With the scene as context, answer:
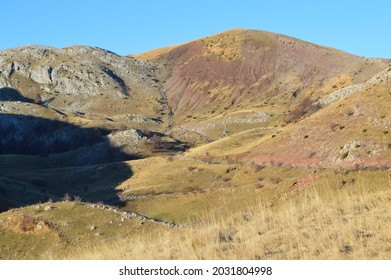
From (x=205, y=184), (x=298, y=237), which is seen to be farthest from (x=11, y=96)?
(x=298, y=237)

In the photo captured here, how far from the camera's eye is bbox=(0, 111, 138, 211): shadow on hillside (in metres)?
73.9

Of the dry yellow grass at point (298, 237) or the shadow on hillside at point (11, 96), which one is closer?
the dry yellow grass at point (298, 237)

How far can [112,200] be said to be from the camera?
227ft

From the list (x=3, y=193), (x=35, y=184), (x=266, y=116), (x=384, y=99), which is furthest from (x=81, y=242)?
(x=266, y=116)

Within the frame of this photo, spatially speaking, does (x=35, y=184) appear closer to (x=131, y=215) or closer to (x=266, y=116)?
(x=131, y=215)

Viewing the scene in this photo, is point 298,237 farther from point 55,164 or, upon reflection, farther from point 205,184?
point 55,164

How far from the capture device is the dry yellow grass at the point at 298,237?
462 inches

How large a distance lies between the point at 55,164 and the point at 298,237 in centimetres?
10800

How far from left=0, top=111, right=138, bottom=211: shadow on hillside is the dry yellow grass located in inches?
1607

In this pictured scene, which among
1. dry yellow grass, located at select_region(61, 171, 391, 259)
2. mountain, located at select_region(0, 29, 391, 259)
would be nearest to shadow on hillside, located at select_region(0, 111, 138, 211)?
mountain, located at select_region(0, 29, 391, 259)

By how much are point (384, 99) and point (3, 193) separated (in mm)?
61698

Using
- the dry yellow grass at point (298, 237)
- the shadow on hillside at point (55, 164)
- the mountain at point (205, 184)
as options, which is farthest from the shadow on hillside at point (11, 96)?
the dry yellow grass at point (298, 237)

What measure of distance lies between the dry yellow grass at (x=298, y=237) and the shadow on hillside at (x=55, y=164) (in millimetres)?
40817

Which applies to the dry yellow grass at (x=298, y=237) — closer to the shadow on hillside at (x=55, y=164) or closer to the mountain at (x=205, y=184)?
the mountain at (x=205, y=184)
